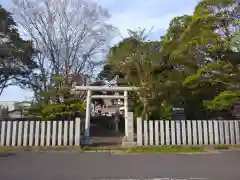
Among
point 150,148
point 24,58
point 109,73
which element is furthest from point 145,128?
point 24,58

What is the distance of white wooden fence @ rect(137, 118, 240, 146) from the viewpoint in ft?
42.4

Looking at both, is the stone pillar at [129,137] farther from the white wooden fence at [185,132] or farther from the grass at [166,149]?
the grass at [166,149]

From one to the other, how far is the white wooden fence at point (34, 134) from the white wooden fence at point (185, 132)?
10.8 ft

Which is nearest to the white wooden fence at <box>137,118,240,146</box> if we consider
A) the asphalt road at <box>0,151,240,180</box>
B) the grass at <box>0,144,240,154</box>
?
the grass at <box>0,144,240,154</box>

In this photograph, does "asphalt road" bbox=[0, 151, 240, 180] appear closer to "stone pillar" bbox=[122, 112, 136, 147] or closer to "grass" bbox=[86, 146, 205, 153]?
"grass" bbox=[86, 146, 205, 153]

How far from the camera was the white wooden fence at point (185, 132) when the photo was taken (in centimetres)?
1291

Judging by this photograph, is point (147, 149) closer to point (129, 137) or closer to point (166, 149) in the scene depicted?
point (166, 149)

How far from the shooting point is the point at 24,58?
Result: 23.2 m

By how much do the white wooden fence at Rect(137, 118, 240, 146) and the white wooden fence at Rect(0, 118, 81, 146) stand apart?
3.29m

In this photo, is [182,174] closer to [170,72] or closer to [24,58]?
[170,72]

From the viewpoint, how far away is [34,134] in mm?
12734

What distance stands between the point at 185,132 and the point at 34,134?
7.24 meters

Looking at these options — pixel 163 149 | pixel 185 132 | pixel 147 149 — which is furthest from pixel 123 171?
pixel 185 132

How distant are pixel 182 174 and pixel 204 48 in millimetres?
10450
